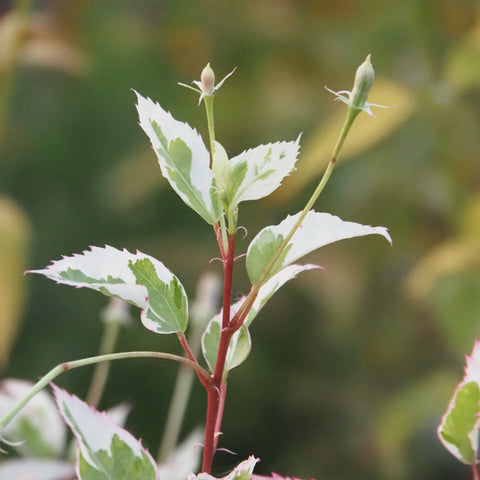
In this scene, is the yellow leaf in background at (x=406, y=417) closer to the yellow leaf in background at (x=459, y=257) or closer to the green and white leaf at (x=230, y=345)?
the yellow leaf in background at (x=459, y=257)

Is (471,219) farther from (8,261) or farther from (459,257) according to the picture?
(8,261)

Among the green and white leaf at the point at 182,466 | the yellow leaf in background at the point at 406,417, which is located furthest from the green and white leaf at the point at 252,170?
the yellow leaf in background at the point at 406,417

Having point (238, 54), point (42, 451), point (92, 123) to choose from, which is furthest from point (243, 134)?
point (42, 451)

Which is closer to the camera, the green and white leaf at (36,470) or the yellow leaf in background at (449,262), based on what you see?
the green and white leaf at (36,470)

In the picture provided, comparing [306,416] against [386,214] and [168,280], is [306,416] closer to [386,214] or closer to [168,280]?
[386,214]

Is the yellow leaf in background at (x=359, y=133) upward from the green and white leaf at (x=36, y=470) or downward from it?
upward

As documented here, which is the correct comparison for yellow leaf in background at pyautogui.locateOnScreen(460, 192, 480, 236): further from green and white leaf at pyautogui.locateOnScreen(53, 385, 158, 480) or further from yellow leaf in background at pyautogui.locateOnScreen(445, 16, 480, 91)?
green and white leaf at pyautogui.locateOnScreen(53, 385, 158, 480)
